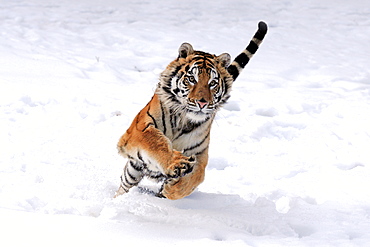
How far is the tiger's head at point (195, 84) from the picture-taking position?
291cm

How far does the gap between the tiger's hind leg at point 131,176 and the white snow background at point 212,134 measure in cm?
16

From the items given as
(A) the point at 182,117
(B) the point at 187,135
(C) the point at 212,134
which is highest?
(A) the point at 182,117

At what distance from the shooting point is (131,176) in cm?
358

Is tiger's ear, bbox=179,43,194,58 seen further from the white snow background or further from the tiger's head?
the white snow background

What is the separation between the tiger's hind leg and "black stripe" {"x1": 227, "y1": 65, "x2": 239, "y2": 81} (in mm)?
835

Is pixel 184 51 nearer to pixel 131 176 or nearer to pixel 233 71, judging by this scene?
pixel 233 71

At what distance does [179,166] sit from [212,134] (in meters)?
2.56

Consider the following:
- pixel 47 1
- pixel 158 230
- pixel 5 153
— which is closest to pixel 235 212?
pixel 158 230

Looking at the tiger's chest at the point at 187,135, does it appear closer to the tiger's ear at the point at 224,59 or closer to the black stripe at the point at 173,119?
the black stripe at the point at 173,119

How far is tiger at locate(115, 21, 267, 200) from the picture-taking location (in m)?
2.87

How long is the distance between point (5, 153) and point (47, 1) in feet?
26.4

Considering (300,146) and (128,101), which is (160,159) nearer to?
(300,146)

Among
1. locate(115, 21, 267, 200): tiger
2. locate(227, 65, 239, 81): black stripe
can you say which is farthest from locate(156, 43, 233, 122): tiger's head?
locate(227, 65, 239, 81): black stripe

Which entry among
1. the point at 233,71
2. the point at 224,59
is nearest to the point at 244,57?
the point at 233,71
